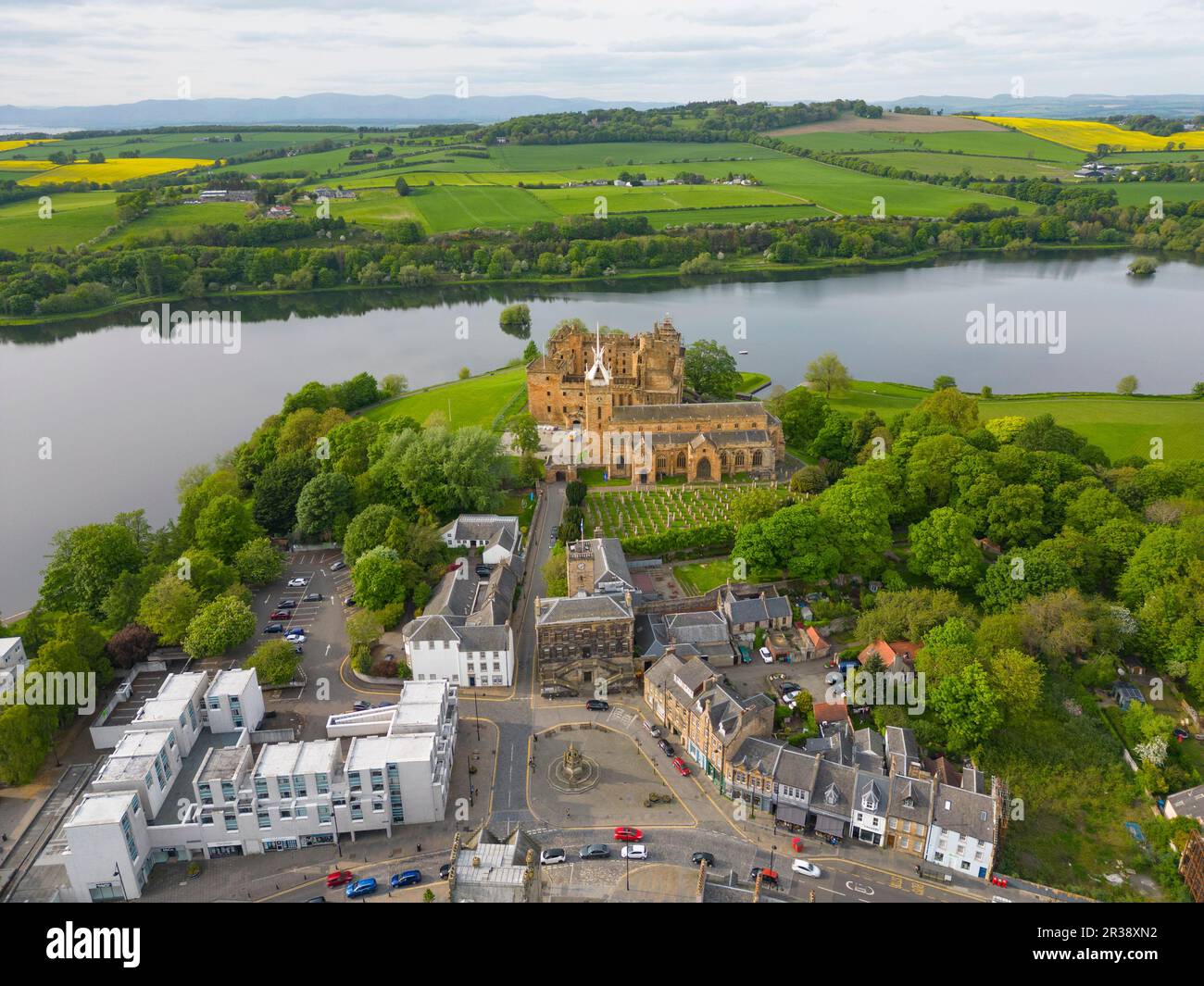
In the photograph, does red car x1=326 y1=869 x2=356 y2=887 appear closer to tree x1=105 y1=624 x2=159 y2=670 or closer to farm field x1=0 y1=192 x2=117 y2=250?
tree x1=105 y1=624 x2=159 y2=670

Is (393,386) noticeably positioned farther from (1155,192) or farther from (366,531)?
(1155,192)

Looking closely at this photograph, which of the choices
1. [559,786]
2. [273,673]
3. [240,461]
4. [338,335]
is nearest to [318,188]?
[338,335]

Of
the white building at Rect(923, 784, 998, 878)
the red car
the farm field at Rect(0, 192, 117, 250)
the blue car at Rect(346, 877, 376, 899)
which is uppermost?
the farm field at Rect(0, 192, 117, 250)

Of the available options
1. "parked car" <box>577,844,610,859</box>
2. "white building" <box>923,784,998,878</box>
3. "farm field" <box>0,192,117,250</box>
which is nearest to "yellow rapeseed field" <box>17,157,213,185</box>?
"farm field" <box>0,192,117,250</box>

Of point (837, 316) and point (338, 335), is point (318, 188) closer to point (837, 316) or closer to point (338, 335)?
point (338, 335)

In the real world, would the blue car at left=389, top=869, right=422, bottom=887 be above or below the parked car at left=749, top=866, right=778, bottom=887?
below

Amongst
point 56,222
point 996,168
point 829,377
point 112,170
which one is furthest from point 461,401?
point 996,168
